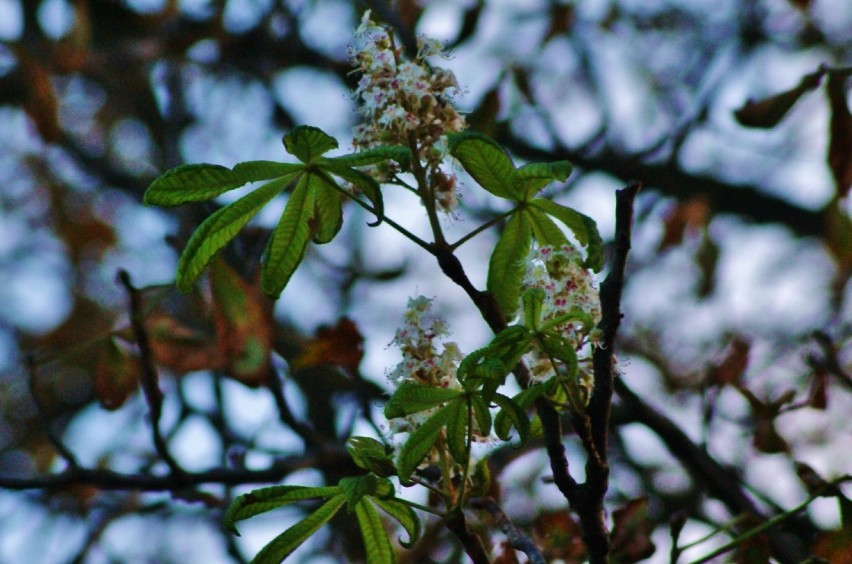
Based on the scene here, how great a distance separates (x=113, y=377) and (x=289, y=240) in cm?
132

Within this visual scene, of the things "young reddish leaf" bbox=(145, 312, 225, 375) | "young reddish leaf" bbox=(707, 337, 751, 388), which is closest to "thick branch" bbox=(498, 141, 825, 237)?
"young reddish leaf" bbox=(707, 337, 751, 388)

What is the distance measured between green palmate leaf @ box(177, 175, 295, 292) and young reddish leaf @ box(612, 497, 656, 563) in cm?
89

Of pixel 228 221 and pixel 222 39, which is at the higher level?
pixel 222 39

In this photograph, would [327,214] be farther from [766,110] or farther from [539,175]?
[766,110]

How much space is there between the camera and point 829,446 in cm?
488

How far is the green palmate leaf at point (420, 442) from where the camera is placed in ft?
4.29

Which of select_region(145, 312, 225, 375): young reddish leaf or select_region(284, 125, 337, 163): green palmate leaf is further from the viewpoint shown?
select_region(145, 312, 225, 375): young reddish leaf

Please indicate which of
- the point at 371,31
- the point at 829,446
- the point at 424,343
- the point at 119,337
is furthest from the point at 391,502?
the point at 829,446

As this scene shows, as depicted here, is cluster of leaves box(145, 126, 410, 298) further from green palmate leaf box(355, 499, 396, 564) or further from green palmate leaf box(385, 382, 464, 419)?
green palmate leaf box(355, 499, 396, 564)

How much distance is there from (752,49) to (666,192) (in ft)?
2.67

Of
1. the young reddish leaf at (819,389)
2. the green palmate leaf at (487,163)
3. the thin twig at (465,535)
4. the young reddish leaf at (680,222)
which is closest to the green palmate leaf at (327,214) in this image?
the green palmate leaf at (487,163)

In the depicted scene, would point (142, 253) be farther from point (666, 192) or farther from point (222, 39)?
point (666, 192)

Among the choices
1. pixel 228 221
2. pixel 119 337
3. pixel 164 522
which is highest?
pixel 164 522

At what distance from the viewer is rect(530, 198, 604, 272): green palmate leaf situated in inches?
53.2
